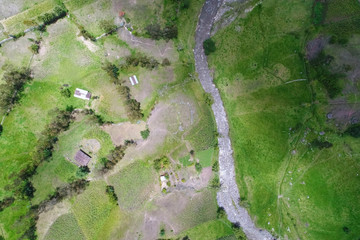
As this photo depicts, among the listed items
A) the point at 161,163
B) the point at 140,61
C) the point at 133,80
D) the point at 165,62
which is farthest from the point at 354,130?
the point at 133,80

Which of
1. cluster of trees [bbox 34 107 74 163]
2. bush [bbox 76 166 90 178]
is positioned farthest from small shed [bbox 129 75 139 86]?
bush [bbox 76 166 90 178]

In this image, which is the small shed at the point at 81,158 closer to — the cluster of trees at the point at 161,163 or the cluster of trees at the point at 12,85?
the cluster of trees at the point at 161,163

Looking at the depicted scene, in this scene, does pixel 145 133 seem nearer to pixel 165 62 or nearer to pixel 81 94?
pixel 81 94

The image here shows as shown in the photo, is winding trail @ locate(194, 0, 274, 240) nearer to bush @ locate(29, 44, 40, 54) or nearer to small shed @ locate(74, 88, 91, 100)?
small shed @ locate(74, 88, 91, 100)

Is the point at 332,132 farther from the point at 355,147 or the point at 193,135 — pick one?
the point at 193,135

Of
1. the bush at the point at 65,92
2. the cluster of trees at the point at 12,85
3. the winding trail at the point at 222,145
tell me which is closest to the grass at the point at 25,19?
the cluster of trees at the point at 12,85

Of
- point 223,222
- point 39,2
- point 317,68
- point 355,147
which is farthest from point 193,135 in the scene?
point 39,2
